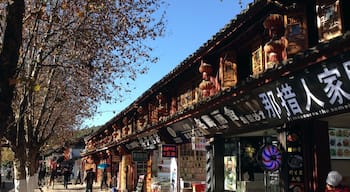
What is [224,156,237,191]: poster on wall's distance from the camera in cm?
1284

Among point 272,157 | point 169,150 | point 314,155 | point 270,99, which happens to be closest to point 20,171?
point 169,150

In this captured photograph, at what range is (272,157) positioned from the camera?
378 inches

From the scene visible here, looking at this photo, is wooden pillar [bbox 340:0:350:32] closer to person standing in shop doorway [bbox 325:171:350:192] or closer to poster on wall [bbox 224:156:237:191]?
person standing in shop doorway [bbox 325:171:350:192]

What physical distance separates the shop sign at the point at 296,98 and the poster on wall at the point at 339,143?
125 cm

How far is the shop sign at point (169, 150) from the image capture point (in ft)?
52.7

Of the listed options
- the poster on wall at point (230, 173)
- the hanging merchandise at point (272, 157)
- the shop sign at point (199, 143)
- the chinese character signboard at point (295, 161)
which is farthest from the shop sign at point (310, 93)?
the shop sign at point (199, 143)

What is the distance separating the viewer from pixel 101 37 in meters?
13.1

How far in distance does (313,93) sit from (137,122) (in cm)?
1773

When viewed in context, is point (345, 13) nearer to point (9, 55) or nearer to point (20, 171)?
point (9, 55)

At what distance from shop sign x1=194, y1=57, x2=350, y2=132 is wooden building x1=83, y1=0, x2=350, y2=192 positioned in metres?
0.02

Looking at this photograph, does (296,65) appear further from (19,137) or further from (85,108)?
(85,108)

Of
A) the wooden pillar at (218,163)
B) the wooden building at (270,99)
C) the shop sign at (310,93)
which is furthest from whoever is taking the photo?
the wooden pillar at (218,163)

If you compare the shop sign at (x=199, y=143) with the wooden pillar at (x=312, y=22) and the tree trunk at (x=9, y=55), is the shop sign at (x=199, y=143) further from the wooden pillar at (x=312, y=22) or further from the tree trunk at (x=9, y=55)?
the tree trunk at (x=9, y=55)

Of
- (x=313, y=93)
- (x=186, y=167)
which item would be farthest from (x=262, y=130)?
(x=186, y=167)
